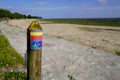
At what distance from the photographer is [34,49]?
13.4 feet

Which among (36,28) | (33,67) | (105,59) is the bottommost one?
(105,59)

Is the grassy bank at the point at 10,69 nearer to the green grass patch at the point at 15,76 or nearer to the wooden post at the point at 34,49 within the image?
the green grass patch at the point at 15,76

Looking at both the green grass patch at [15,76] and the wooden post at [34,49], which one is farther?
the green grass patch at [15,76]

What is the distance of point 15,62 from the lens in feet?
26.2

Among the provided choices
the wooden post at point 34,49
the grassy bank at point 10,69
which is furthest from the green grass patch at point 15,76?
the wooden post at point 34,49

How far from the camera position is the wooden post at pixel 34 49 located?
13.1 ft

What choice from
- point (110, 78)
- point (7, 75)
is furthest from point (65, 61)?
point (7, 75)

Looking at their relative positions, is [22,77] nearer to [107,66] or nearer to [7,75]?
[7,75]

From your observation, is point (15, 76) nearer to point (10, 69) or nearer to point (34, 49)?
point (10, 69)

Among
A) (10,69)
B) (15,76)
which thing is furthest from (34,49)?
(10,69)

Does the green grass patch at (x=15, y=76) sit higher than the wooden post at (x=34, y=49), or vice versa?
the wooden post at (x=34, y=49)

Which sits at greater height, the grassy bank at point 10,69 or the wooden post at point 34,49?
the wooden post at point 34,49

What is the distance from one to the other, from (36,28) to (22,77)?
2513mm

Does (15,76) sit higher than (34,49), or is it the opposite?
(34,49)
